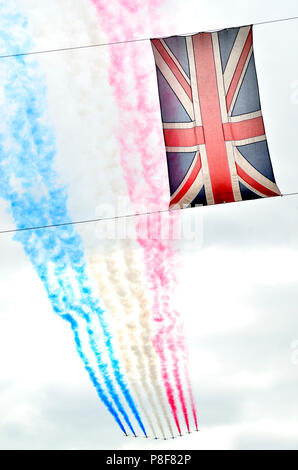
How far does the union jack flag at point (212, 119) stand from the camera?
30.7m

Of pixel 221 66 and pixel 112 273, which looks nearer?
pixel 221 66

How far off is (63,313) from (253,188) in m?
12.5

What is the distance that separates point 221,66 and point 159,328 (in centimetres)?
1335

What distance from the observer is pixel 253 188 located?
1208 inches

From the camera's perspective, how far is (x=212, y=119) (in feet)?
103

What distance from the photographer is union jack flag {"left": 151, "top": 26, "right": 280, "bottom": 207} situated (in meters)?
30.7

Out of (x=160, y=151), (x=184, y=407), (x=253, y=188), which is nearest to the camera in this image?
(x=253, y=188)
